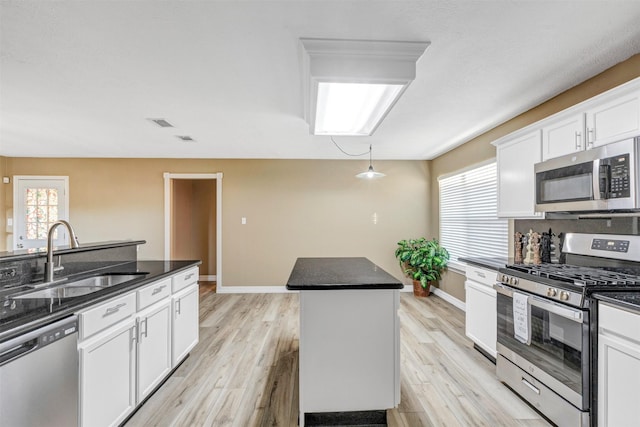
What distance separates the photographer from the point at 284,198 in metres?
5.63

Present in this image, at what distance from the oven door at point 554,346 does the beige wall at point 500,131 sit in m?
1.68

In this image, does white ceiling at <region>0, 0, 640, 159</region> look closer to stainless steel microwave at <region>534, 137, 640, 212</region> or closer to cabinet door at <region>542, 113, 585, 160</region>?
cabinet door at <region>542, 113, 585, 160</region>

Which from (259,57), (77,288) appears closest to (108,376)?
(77,288)

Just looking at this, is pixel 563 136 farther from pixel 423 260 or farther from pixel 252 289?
pixel 252 289

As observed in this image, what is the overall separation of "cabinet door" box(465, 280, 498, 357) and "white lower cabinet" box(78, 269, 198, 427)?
2747 millimetres

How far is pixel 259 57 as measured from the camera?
7.00ft

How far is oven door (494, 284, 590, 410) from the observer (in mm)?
1785

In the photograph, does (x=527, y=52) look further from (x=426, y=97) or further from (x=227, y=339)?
(x=227, y=339)

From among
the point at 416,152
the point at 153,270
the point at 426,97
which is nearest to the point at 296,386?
the point at 153,270

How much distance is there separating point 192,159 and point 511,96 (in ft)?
16.1

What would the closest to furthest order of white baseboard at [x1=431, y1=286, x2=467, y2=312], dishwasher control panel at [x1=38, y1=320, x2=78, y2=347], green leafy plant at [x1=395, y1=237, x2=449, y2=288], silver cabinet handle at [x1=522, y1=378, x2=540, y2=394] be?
dishwasher control panel at [x1=38, y1=320, x2=78, y2=347]
silver cabinet handle at [x1=522, y1=378, x2=540, y2=394]
white baseboard at [x1=431, y1=286, x2=467, y2=312]
green leafy plant at [x1=395, y1=237, x2=449, y2=288]

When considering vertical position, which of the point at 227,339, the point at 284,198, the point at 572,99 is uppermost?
the point at 572,99

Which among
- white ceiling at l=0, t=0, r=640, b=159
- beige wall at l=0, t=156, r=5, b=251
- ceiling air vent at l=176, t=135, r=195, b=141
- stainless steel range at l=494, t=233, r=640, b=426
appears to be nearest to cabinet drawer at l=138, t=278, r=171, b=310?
white ceiling at l=0, t=0, r=640, b=159

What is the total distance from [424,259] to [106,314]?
174 inches
